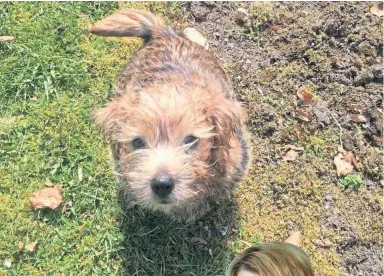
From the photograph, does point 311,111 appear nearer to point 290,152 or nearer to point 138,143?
point 290,152

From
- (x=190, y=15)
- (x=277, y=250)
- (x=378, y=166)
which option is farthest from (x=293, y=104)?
(x=277, y=250)

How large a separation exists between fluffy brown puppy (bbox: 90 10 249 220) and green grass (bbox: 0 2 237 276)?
0.44 m

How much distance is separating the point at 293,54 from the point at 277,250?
2689 mm

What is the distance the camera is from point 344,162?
431 cm

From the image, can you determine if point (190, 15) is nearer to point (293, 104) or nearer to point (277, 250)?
point (293, 104)

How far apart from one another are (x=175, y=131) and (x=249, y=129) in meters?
1.50

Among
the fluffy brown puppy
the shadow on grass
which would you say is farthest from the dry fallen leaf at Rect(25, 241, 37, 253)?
the fluffy brown puppy

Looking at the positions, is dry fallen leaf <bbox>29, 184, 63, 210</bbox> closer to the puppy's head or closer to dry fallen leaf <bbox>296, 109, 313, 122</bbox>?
the puppy's head

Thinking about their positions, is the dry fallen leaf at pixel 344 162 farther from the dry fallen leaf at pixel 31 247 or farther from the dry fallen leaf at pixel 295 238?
the dry fallen leaf at pixel 31 247

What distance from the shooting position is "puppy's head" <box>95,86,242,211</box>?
3010 mm

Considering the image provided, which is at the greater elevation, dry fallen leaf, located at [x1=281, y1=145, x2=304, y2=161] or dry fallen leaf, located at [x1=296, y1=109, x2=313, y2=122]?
dry fallen leaf, located at [x1=296, y1=109, x2=313, y2=122]

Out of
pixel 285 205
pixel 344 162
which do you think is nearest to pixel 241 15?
pixel 344 162

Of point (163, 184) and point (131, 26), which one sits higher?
point (131, 26)

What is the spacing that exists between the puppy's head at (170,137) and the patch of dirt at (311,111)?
1111 mm
